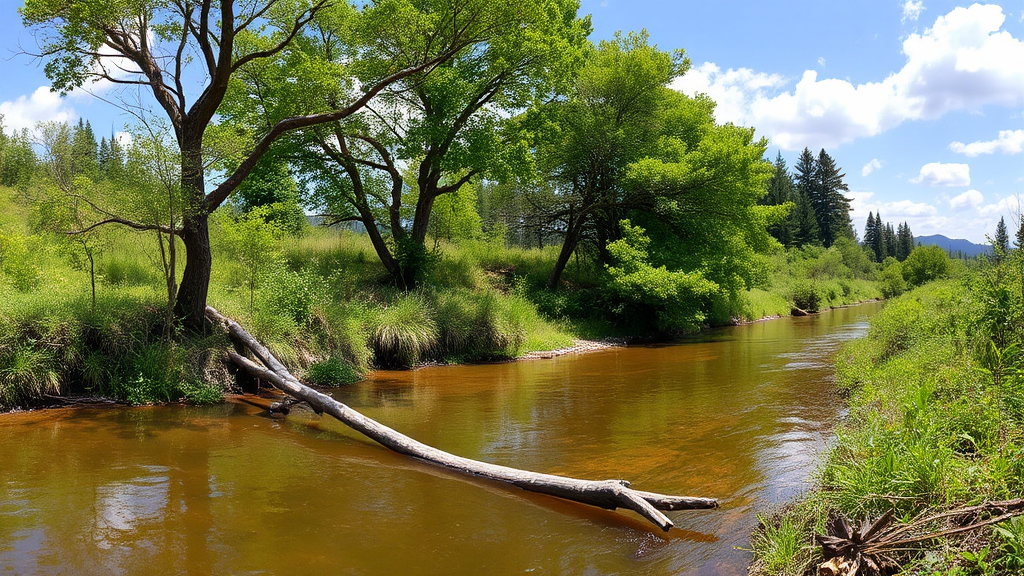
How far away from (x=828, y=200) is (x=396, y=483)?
8854 centimetres

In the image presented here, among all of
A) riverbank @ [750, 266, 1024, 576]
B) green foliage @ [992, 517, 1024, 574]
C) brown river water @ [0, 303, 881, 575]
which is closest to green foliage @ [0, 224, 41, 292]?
brown river water @ [0, 303, 881, 575]

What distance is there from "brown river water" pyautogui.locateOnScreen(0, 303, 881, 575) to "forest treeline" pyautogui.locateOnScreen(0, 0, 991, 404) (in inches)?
87.1

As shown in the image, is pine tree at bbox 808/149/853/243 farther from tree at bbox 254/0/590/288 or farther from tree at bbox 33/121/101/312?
tree at bbox 33/121/101/312

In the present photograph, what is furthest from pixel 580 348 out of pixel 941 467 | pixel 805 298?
pixel 805 298

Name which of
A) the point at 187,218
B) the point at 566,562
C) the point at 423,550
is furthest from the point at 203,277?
the point at 566,562

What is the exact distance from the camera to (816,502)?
470 centimetres

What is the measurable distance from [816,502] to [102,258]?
52.8ft

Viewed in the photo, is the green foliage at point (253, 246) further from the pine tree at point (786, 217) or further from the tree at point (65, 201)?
the pine tree at point (786, 217)

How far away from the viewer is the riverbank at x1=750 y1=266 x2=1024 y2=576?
3498 mm

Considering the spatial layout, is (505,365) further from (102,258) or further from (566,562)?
(566,562)

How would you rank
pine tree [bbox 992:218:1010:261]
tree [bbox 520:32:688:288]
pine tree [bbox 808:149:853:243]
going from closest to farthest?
pine tree [bbox 992:218:1010:261] < tree [bbox 520:32:688:288] < pine tree [bbox 808:149:853:243]

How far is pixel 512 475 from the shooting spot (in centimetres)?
622

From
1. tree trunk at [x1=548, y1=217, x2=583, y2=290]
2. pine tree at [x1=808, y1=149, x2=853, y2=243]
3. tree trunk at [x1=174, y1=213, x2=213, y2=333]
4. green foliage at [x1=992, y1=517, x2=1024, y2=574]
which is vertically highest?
pine tree at [x1=808, y1=149, x2=853, y2=243]

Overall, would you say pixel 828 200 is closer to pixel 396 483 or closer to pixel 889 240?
pixel 889 240
